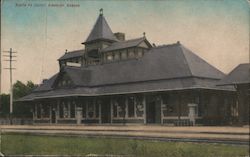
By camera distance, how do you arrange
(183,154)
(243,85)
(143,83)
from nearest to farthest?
(183,154) → (243,85) → (143,83)

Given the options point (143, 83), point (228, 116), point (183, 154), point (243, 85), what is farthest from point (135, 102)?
point (183, 154)

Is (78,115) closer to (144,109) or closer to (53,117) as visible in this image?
(53,117)

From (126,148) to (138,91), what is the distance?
1567cm

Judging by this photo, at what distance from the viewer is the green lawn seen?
549 inches

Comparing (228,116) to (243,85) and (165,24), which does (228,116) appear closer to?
(243,85)

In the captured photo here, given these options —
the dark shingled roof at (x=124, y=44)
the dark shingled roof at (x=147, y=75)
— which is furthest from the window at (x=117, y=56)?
the dark shingled roof at (x=147, y=75)

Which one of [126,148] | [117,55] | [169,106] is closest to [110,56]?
[117,55]

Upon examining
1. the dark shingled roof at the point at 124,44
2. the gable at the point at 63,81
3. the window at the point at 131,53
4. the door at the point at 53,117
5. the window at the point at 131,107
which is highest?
the dark shingled roof at the point at 124,44

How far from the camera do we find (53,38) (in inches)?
743

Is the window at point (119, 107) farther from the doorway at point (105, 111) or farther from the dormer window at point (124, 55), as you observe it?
the dormer window at point (124, 55)

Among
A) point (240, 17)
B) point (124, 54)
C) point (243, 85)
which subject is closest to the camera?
point (240, 17)

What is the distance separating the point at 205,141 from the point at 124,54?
24392 millimetres

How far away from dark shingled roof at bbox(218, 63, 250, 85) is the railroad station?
2.42m

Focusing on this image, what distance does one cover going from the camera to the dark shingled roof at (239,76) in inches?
974
